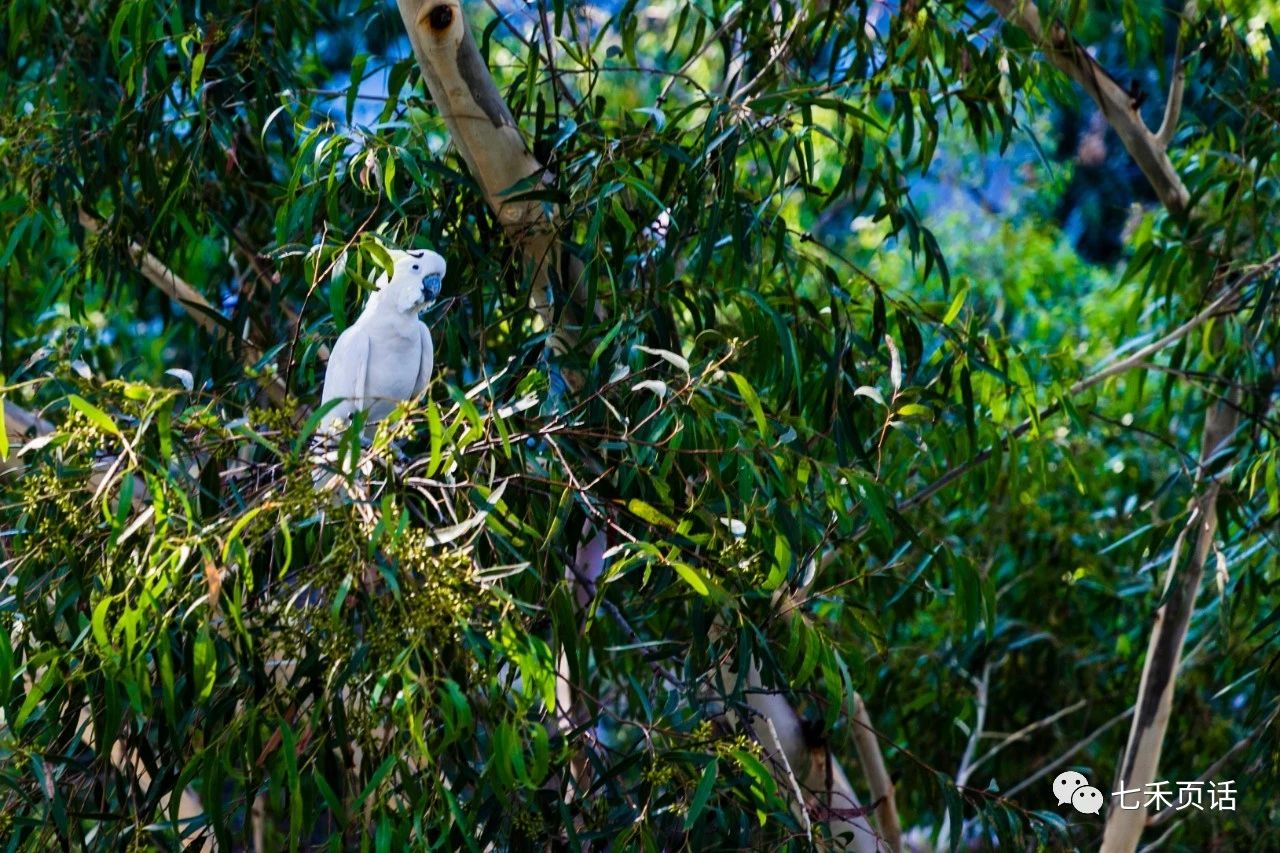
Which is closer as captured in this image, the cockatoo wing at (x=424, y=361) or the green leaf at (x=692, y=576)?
the green leaf at (x=692, y=576)

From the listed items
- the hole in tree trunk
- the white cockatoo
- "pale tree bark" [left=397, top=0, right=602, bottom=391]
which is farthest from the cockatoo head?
the hole in tree trunk

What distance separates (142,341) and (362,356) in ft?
8.38

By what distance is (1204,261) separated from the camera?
2.67 meters

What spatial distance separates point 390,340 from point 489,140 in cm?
35

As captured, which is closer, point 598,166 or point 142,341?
point 598,166

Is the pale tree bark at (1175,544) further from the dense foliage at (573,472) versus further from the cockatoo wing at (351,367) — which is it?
the cockatoo wing at (351,367)

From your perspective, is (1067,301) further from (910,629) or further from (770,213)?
(770,213)

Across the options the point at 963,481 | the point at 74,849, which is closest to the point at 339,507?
the point at 74,849

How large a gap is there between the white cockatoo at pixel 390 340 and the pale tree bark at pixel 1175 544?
1238 millimetres

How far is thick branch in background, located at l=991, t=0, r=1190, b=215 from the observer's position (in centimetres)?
246

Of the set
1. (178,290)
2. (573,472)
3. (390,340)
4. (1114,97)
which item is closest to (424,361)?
(390,340)

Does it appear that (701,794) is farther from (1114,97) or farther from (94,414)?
(1114,97)

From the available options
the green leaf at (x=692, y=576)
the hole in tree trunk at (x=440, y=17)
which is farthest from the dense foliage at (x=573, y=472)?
the hole in tree trunk at (x=440, y=17)

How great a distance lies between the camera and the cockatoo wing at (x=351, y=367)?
5.53 ft
